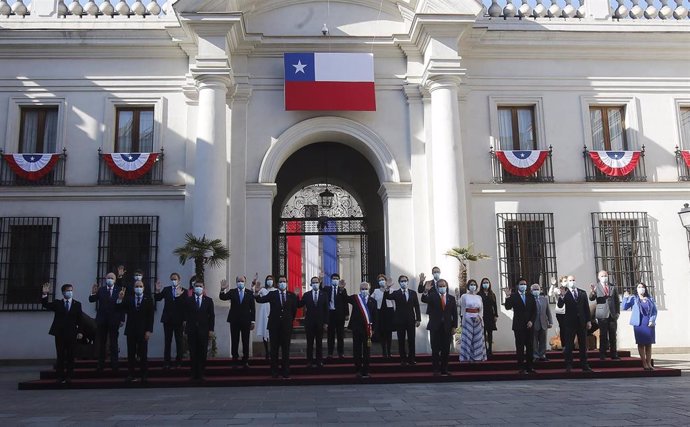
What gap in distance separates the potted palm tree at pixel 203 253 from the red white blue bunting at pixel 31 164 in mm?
4274

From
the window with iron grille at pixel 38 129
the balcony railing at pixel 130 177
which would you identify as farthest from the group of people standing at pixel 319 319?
the window with iron grille at pixel 38 129

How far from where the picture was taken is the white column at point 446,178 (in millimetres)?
14195

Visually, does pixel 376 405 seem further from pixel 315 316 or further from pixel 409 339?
pixel 409 339

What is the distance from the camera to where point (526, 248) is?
15.4 metres

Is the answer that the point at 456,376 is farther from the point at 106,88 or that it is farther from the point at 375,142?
the point at 106,88

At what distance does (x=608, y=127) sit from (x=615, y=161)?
1160mm

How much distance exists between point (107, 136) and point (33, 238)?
3.01 m

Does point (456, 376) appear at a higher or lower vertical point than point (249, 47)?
lower

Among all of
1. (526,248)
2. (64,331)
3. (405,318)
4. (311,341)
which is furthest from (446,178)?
(64,331)

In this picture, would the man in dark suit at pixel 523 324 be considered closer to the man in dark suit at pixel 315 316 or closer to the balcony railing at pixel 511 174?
the man in dark suit at pixel 315 316

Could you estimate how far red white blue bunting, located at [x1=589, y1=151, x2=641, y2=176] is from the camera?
51.4 feet

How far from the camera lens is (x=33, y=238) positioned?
1511cm

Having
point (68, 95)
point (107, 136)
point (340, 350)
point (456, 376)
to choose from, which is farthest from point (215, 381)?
point (68, 95)

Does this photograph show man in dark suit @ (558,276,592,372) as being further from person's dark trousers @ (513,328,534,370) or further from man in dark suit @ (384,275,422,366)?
man in dark suit @ (384,275,422,366)
